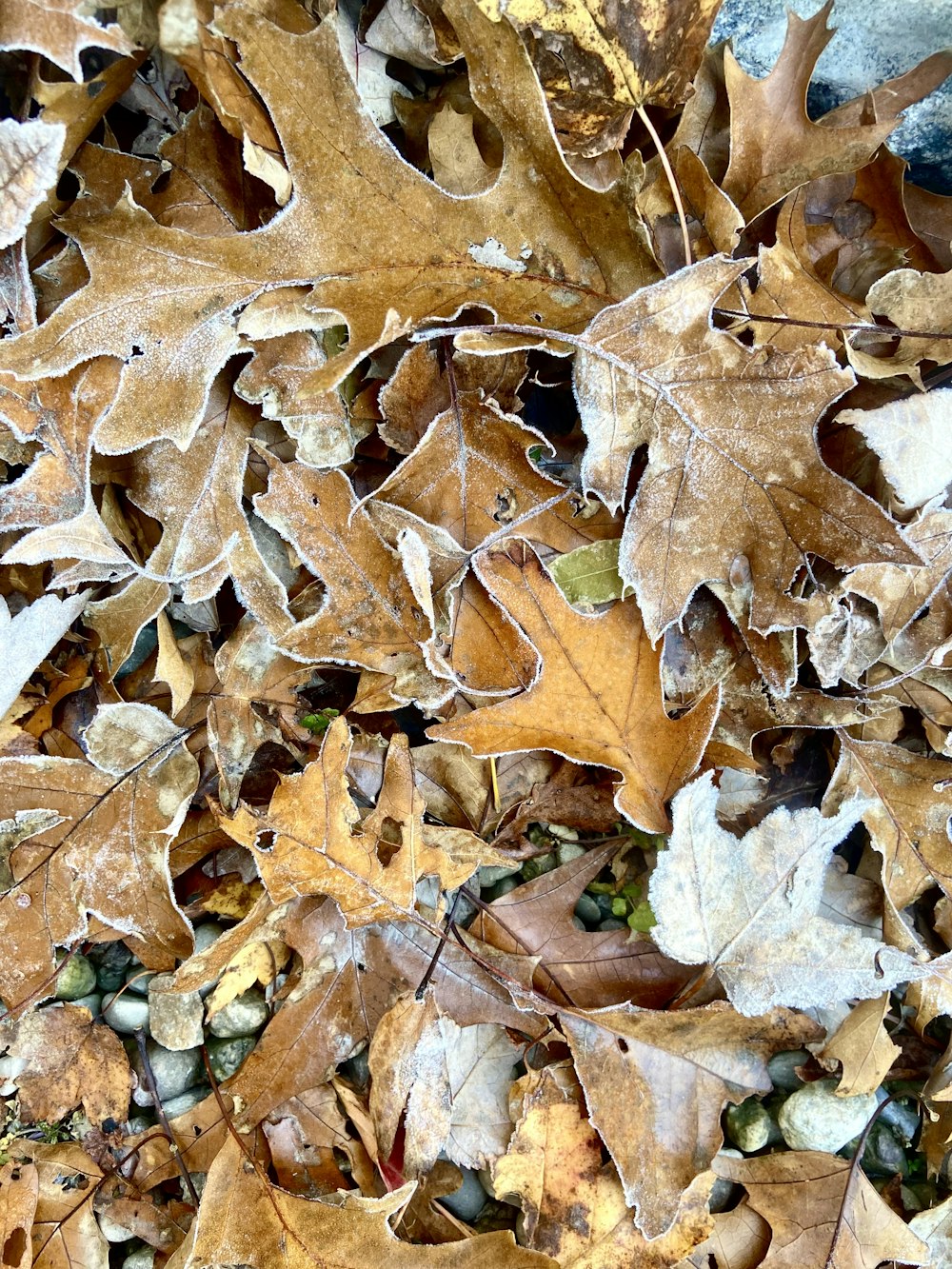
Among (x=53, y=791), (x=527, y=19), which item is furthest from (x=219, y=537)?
(x=527, y=19)

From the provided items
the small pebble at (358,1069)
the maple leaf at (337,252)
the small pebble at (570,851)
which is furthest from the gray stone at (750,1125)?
the maple leaf at (337,252)

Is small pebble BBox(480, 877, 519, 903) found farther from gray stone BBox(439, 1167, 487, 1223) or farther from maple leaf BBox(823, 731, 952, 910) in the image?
maple leaf BBox(823, 731, 952, 910)

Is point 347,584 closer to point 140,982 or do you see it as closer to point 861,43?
point 140,982

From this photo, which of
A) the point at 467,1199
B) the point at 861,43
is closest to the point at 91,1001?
the point at 467,1199

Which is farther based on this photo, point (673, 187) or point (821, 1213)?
point (821, 1213)

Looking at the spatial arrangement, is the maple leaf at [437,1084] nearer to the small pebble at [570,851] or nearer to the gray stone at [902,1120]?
the small pebble at [570,851]

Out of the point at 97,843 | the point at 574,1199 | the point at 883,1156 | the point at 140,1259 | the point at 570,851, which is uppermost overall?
the point at 97,843

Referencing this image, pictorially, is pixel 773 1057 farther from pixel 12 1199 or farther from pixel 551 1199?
pixel 12 1199
